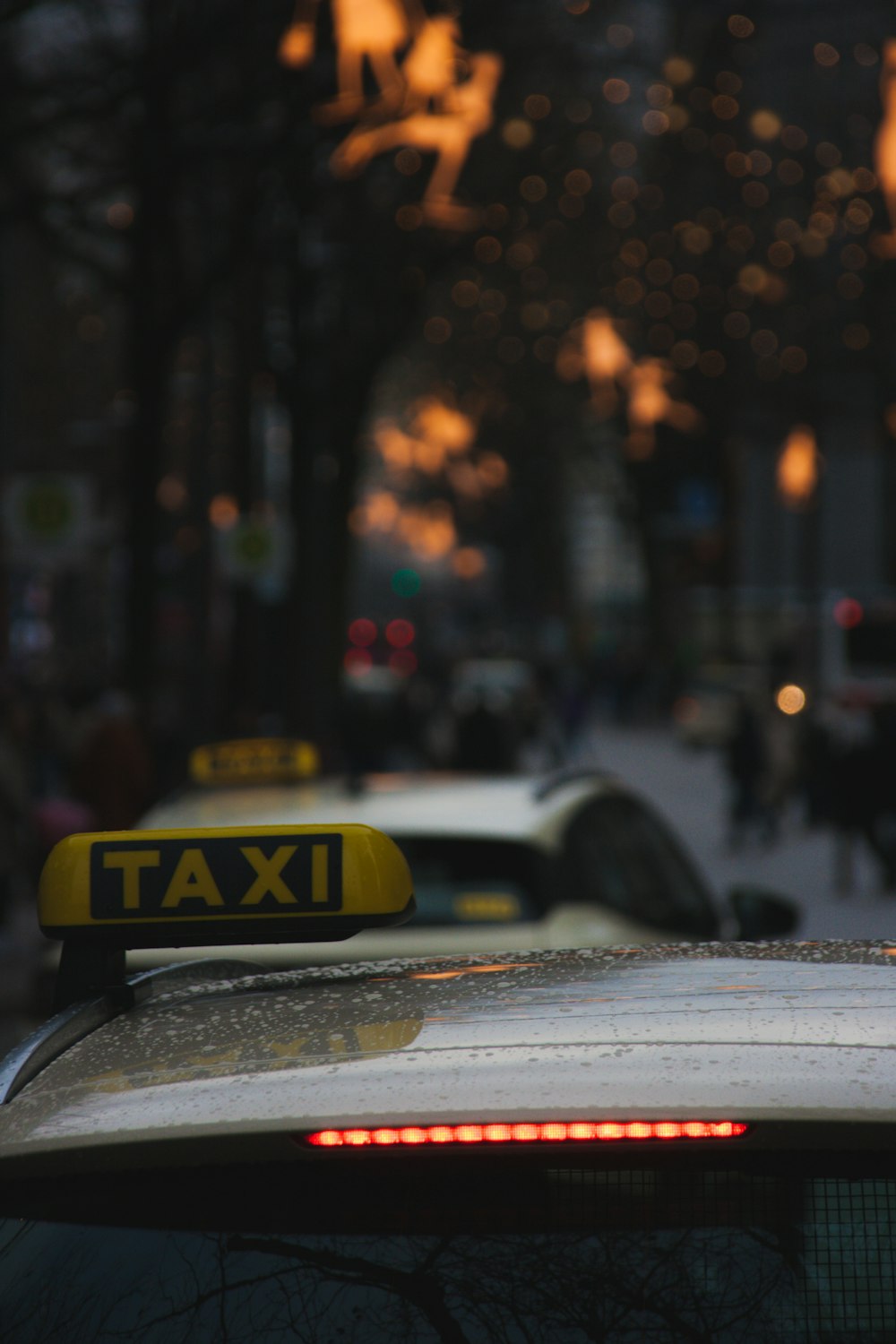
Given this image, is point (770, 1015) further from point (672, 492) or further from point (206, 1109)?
point (672, 492)

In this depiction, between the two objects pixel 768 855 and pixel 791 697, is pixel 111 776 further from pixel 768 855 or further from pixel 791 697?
pixel 791 697

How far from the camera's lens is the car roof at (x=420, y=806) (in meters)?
7.15

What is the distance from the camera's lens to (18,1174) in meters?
2.26

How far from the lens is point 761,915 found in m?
6.13

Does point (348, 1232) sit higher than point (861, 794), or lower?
higher

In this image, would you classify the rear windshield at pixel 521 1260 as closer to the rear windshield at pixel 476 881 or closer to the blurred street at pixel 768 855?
the rear windshield at pixel 476 881

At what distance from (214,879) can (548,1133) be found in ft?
2.23

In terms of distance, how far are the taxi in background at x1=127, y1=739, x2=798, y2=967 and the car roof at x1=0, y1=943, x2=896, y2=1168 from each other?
11.3 feet

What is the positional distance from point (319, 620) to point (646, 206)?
13783 mm

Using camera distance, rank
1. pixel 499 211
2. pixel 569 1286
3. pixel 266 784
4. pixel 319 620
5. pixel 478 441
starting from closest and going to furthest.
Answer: pixel 569 1286 < pixel 266 784 < pixel 499 211 < pixel 319 620 < pixel 478 441

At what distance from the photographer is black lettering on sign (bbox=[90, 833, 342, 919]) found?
2.69 meters

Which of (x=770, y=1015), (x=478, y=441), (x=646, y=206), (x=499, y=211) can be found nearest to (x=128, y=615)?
(x=499, y=211)

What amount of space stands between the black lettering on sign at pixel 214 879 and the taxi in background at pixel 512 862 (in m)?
3.51

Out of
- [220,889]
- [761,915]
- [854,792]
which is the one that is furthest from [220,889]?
[854,792]
